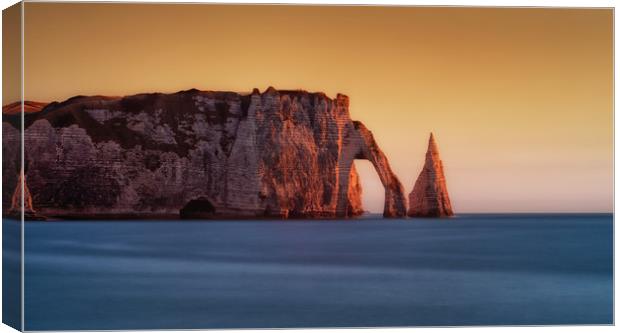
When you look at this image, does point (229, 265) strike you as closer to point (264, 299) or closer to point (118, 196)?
point (264, 299)

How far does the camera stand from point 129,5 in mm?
7805

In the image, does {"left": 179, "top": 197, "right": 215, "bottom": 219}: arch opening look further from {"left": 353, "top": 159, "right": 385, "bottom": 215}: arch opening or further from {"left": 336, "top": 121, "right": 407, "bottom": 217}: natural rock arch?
{"left": 353, "top": 159, "right": 385, "bottom": 215}: arch opening

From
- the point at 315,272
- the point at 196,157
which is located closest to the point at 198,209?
the point at 196,157

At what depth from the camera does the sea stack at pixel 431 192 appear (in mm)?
7953

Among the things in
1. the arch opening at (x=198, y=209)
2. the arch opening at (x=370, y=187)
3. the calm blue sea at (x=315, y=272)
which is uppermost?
the arch opening at (x=370, y=187)

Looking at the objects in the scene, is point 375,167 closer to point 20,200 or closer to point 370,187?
point 370,187

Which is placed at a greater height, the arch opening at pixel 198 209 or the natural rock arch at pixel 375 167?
the natural rock arch at pixel 375 167

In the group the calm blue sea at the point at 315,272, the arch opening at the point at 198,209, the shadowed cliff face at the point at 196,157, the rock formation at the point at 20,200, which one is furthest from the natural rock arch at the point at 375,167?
the rock formation at the point at 20,200

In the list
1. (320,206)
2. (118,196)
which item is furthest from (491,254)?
(118,196)

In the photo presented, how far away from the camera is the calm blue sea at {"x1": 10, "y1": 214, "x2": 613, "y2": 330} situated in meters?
7.84

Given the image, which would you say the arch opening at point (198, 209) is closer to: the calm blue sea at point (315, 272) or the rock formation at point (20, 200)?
the calm blue sea at point (315, 272)

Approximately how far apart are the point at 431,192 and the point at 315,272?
1.00m

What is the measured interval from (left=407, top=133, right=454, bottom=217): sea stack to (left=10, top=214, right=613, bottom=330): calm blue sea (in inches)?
3.6

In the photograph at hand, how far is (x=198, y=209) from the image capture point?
802cm
